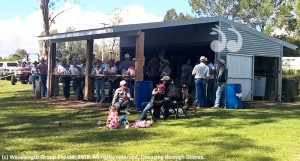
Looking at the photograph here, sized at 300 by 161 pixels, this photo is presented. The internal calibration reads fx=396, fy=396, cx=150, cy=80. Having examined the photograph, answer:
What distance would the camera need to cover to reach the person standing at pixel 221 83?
1284 cm

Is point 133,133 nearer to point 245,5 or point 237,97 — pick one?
point 237,97

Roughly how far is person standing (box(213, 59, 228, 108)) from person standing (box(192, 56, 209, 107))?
427 mm

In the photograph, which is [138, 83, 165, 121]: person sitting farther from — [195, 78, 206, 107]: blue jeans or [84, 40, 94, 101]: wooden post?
[84, 40, 94, 101]: wooden post

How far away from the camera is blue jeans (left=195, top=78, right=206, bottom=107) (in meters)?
13.0

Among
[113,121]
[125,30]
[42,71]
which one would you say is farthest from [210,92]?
[42,71]

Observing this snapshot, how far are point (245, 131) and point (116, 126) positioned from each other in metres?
2.76

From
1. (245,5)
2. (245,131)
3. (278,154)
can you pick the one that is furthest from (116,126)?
(245,5)

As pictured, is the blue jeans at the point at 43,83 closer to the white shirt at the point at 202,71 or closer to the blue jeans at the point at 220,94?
the white shirt at the point at 202,71

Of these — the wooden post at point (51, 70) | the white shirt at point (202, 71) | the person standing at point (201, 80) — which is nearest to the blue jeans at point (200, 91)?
the person standing at point (201, 80)

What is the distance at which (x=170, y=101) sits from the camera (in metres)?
9.78

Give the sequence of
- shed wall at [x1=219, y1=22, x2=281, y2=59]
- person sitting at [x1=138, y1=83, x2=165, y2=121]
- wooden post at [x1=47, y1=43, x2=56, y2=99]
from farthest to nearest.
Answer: wooden post at [x1=47, y1=43, x2=56, y2=99], shed wall at [x1=219, y1=22, x2=281, y2=59], person sitting at [x1=138, y1=83, x2=165, y2=121]

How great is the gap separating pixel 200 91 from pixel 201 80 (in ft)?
1.22

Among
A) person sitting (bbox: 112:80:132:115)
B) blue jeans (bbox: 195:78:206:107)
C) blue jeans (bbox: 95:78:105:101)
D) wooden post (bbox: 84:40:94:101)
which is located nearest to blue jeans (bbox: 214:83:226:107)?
blue jeans (bbox: 195:78:206:107)

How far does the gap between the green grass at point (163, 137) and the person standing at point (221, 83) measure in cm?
199
